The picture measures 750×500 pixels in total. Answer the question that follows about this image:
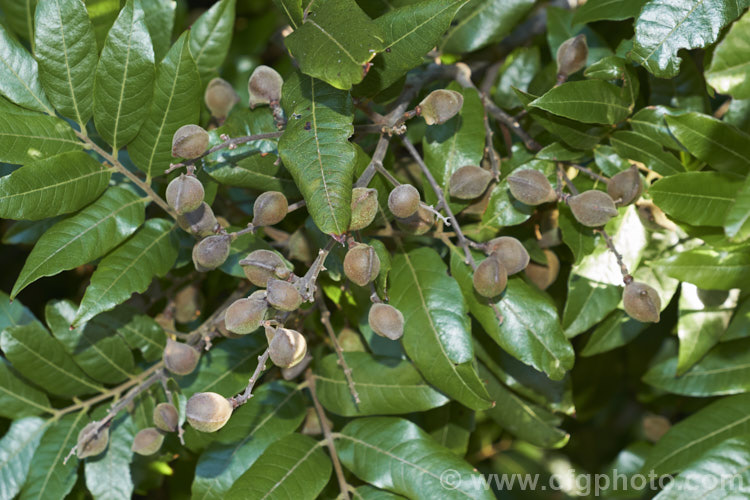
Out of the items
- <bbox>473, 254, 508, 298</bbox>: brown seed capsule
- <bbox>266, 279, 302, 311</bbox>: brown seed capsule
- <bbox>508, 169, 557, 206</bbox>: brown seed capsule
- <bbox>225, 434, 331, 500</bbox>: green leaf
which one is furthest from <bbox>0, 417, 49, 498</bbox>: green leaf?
<bbox>508, 169, 557, 206</bbox>: brown seed capsule

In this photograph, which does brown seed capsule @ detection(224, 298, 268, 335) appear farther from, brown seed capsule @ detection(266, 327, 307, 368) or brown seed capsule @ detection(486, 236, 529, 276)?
brown seed capsule @ detection(486, 236, 529, 276)

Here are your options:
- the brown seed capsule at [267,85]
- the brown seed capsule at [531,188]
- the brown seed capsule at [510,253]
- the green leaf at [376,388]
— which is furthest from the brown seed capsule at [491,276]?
the brown seed capsule at [267,85]

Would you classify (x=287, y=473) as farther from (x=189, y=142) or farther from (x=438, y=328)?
(x=189, y=142)

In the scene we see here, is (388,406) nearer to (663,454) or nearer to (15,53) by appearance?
(663,454)

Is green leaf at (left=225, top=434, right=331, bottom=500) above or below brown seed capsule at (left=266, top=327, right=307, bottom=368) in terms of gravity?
below

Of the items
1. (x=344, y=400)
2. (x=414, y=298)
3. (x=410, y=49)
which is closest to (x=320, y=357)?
(x=344, y=400)

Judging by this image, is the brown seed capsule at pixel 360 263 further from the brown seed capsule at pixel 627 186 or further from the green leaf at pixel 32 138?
the green leaf at pixel 32 138
